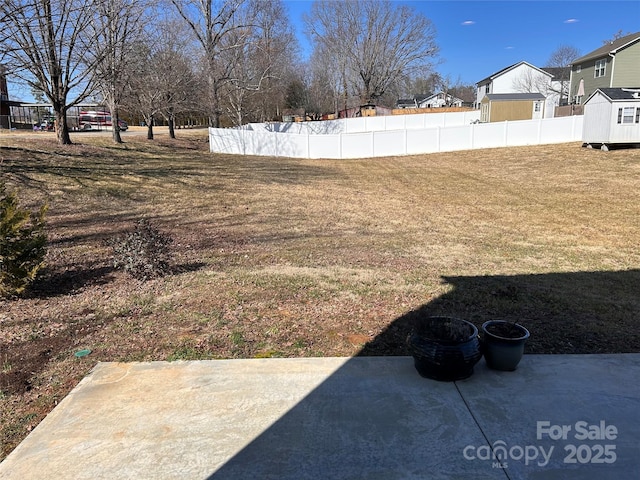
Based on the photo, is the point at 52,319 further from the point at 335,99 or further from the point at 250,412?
the point at 335,99

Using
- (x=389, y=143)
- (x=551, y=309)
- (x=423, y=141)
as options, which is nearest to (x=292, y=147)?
(x=389, y=143)

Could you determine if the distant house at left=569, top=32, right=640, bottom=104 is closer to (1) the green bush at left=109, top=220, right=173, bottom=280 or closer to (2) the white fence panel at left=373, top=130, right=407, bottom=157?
(2) the white fence panel at left=373, top=130, right=407, bottom=157

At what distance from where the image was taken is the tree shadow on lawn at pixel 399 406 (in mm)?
2537

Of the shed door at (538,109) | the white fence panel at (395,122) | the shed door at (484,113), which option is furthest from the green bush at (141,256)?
the shed door at (538,109)

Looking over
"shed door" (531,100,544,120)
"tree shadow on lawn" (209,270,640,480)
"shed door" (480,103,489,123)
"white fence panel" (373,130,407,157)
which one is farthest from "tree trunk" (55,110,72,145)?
"shed door" (531,100,544,120)

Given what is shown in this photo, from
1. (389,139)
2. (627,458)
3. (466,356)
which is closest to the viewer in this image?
(627,458)

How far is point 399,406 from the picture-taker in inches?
122

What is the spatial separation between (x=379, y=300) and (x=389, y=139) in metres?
22.4

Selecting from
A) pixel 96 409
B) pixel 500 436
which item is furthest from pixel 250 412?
pixel 500 436

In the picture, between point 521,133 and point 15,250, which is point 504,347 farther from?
point 521,133

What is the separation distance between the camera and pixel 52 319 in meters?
4.61

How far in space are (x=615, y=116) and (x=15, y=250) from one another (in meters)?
23.8

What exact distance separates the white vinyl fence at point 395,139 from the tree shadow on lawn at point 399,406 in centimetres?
2133

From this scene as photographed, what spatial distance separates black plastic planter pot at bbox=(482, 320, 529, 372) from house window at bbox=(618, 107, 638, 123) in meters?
21.9
